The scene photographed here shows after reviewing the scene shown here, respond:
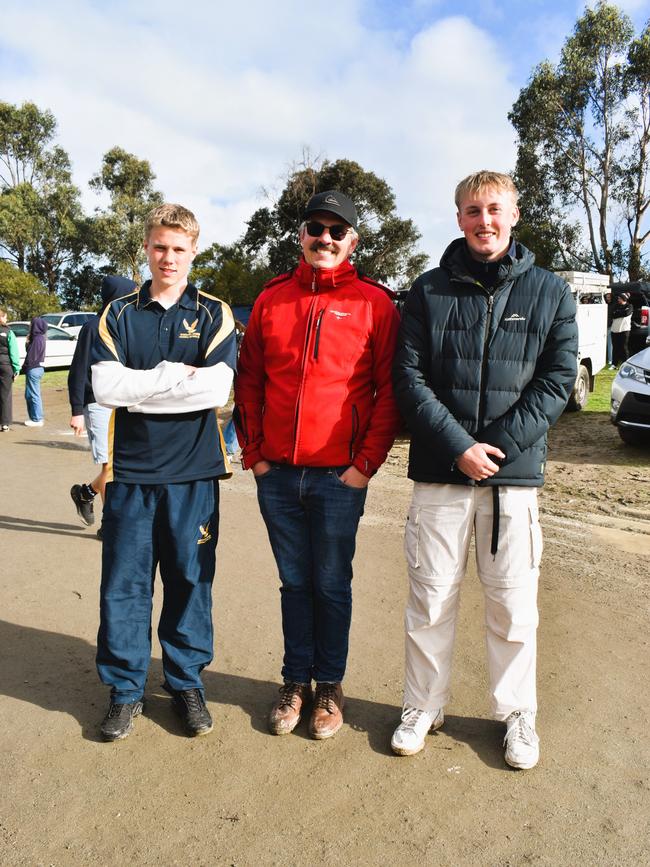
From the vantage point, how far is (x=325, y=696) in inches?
125

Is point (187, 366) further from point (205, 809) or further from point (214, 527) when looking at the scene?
point (205, 809)

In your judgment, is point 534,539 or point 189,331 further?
point 189,331

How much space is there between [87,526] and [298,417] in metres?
3.82

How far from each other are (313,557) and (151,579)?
0.72 meters

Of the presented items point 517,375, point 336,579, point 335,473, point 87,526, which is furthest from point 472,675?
point 87,526

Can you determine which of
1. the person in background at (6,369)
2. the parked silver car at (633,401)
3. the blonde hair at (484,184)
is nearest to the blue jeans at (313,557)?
the blonde hair at (484,184)

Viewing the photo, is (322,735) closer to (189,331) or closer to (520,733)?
(520,733)

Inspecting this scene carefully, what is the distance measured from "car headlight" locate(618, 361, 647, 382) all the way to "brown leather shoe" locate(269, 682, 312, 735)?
6.78 metres

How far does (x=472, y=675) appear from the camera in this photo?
11.8 feet

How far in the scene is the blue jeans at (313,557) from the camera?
121 inches

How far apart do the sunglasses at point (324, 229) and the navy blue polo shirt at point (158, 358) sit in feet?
1.80

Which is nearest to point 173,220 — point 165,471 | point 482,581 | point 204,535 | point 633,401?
point 165,471

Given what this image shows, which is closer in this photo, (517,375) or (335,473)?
(517,375)

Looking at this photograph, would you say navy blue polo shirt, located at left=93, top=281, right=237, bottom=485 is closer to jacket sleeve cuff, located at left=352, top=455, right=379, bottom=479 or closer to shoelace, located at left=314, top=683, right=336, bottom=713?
jacket sleeve cuff, located at left=352, top=455, right=379, bottom=479
